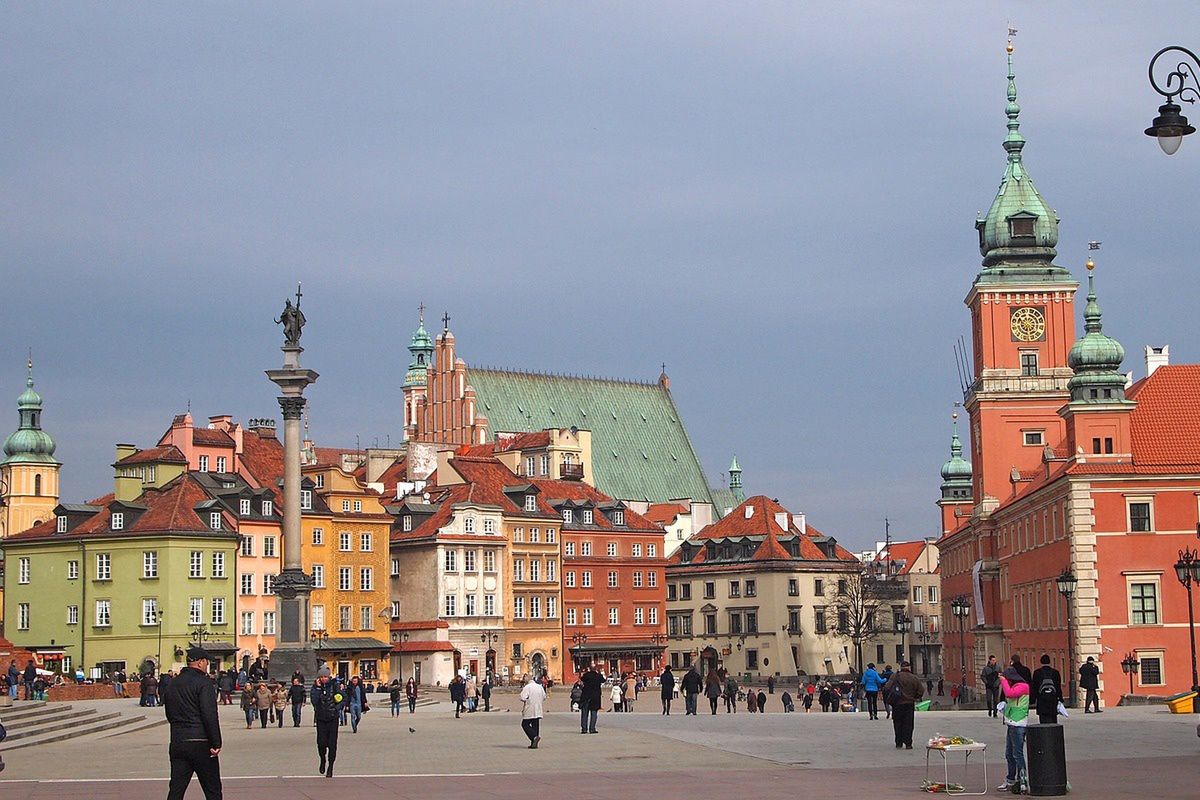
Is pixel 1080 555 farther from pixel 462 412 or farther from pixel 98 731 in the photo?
pixel 462 412

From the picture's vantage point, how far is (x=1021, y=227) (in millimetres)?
94625

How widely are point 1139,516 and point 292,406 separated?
32295 mm

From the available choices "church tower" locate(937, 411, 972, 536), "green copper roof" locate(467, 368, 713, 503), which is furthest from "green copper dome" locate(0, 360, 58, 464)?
"church tower" locate(937, 411, 972, 536)

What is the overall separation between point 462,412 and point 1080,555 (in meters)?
74.3

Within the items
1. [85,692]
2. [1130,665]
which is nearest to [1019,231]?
[1130,665]

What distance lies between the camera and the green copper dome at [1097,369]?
6769 centimetres

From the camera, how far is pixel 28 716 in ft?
141

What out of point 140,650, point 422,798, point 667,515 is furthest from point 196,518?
point 422,798

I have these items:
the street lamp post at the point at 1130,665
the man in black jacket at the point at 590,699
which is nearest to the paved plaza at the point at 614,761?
the man in black jacket at the point at 590,699

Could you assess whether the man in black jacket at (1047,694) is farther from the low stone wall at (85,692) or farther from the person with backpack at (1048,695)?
the low stone wall at (85,692)

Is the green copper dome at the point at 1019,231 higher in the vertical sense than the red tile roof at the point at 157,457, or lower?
higher

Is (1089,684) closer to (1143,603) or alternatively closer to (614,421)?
(1143,603)

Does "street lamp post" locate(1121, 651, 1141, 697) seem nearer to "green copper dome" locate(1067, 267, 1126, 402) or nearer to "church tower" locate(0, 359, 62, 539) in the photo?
"green copper dome" locate(1067, 267, 1126, 402)

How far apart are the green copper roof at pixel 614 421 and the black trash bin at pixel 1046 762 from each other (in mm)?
113860
